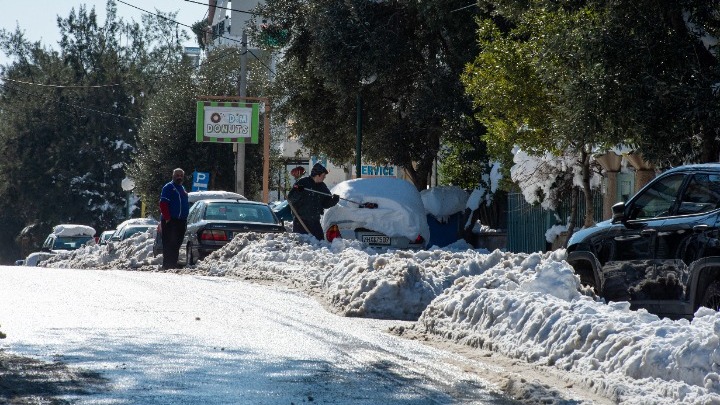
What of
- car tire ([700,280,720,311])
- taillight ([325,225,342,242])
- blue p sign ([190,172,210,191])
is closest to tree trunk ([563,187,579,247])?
taillight ([325,225,342,242])

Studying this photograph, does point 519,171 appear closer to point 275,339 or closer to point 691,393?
point 275,339

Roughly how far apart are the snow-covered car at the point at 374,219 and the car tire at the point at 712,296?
1326 cm

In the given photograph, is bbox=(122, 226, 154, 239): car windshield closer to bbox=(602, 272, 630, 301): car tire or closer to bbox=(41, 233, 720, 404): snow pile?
bbox=(41, 233, 720, 404): snow pile

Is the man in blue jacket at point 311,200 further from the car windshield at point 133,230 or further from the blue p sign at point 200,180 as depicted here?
the blue p sign at point 200,180

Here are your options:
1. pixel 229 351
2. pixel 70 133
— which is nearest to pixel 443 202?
pixel 229 351

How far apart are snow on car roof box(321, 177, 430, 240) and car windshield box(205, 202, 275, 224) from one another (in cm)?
244

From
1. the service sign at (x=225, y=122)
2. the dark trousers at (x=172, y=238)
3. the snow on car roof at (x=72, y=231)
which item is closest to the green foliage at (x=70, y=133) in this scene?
the snow on car roof at (x=72, y=231)

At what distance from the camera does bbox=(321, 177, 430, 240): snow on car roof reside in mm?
23469

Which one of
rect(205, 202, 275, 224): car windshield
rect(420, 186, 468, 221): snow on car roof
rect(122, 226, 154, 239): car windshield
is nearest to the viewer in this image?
rect(205, 202, 275, 224): car windshield

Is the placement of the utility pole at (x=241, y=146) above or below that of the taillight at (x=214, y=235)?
above

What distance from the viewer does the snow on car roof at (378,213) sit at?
77.0 ft

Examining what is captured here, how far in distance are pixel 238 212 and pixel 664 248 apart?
15.9 meters

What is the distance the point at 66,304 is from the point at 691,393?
27.0 ft

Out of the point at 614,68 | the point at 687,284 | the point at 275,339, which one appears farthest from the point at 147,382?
the point at 614,68
